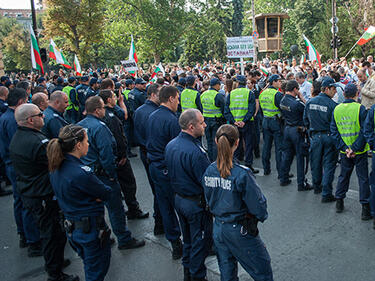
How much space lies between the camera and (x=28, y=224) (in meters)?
5.46

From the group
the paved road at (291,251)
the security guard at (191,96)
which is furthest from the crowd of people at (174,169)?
the security guard at (191,96)

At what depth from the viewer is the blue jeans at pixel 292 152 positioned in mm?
7175

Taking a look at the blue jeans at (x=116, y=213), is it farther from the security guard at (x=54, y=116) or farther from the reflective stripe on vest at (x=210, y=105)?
the reflective stripe on vest at (x=210, y=105)

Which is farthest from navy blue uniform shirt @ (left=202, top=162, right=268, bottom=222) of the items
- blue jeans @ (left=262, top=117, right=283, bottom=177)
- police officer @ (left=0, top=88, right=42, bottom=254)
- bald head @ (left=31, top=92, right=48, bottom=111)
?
blue jeans @ (left=262, top=117, right=283, bottom=177)

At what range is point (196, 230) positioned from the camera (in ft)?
13.3

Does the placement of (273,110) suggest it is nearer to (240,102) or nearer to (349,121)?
(240,102)

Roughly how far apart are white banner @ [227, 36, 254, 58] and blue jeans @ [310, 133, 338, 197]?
5.00 m

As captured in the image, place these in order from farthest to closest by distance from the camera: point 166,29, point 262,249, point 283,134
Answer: point 166,29 → point 283,134 → point 262,249

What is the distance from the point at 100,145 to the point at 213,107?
4.34 meters

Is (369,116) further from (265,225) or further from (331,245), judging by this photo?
(265,225)

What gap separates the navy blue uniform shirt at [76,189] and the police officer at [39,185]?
1087mm

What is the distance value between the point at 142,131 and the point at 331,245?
11.1 ft

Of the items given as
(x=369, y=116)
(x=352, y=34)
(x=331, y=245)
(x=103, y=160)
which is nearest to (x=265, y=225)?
(x=331, y=245)

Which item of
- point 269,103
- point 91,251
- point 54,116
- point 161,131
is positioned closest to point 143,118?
point 161,131
